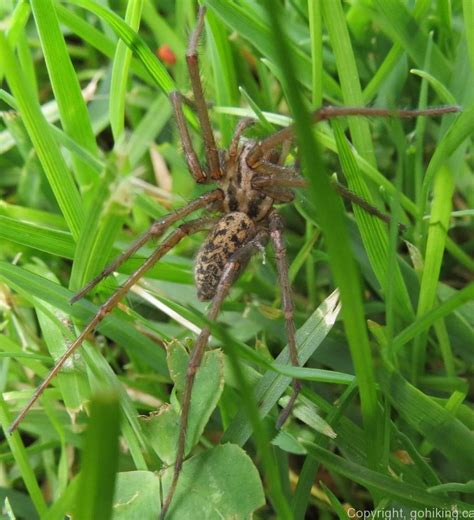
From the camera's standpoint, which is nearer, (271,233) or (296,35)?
(271,233)

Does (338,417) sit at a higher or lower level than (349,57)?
lower

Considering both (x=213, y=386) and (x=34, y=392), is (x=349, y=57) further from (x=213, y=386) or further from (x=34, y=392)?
(x=34, y=392)

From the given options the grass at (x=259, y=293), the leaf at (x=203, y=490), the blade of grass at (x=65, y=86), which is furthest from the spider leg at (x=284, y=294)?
the blade of grass at (x=65, y=86)

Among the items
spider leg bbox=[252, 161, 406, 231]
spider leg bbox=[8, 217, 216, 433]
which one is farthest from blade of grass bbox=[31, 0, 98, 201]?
spider leg bbox=[252, 161, 406, 231]

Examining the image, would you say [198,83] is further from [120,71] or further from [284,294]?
[284,294]

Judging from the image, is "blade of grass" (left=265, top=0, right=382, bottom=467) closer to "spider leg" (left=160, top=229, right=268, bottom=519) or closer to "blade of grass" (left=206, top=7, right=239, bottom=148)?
"spider leg" (left=160, top=229, right=268, bottom=519)

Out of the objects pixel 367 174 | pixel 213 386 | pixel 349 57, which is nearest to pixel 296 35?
pixel 349 57
